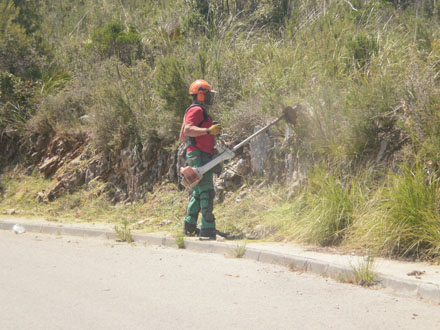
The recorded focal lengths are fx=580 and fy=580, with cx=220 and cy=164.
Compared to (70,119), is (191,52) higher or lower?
higher

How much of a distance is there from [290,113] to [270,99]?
3.93ft

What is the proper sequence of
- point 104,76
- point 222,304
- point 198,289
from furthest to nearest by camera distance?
point 104,76, point 198,289, point 222,304

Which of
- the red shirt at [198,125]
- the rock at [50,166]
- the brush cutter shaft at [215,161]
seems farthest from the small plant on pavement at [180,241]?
the rock at [50,166]

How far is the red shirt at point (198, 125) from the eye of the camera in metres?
8.41

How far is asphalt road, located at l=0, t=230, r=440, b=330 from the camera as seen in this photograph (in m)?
4.86

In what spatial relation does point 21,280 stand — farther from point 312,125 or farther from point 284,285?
point 312,125

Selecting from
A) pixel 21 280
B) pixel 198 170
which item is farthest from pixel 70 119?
pixel 21 280

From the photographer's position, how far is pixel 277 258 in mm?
7117

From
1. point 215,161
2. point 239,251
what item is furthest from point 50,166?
point 239,251

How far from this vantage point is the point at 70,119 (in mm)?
15430

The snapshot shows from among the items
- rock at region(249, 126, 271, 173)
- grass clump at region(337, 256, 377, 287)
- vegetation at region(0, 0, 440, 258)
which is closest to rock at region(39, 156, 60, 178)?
vegetation at region(0, 0, 440, 258)

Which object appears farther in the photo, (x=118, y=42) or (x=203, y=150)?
(x=118, y=42)

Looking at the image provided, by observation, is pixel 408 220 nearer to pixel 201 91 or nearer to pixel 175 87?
pixel 201 91

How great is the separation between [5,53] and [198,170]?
36.1ft
